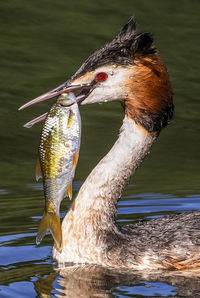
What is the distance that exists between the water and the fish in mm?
897

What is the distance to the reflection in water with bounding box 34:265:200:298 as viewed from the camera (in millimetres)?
8258

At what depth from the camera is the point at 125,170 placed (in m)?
9.22

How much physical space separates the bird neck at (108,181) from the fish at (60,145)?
0.59 m

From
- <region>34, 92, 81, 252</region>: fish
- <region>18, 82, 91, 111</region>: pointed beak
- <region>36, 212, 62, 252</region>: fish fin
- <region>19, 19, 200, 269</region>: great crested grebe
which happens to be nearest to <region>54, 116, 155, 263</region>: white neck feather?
<region>19, 19, 200, 269</region>: great crested grebe

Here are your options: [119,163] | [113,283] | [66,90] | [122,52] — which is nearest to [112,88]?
[122,52]

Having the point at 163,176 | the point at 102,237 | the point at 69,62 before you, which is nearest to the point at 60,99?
the point at 102,237

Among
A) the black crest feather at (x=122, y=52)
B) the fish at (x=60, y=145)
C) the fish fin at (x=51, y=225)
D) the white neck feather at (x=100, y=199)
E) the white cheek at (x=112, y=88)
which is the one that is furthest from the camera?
the white neck feather at (x=100, y=199)

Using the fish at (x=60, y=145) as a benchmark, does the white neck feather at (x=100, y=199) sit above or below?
below

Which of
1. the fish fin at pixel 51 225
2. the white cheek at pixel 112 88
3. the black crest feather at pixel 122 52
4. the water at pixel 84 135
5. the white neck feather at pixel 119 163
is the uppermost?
the black crest feather at pixel 122 52

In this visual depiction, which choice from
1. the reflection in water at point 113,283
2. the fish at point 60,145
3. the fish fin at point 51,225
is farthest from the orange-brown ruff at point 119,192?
the fish at point 60,145

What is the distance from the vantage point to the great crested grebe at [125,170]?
28.9 ft

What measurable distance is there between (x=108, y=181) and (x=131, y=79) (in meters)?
1.03

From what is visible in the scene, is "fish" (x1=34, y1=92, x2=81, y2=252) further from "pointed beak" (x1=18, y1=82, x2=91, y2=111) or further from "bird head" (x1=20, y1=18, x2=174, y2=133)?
"bird head" (x1=20, y1=18, x2=174, y2=133)

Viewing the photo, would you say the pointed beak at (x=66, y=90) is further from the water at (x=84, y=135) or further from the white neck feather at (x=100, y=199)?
the water at (x=84, y=135)
